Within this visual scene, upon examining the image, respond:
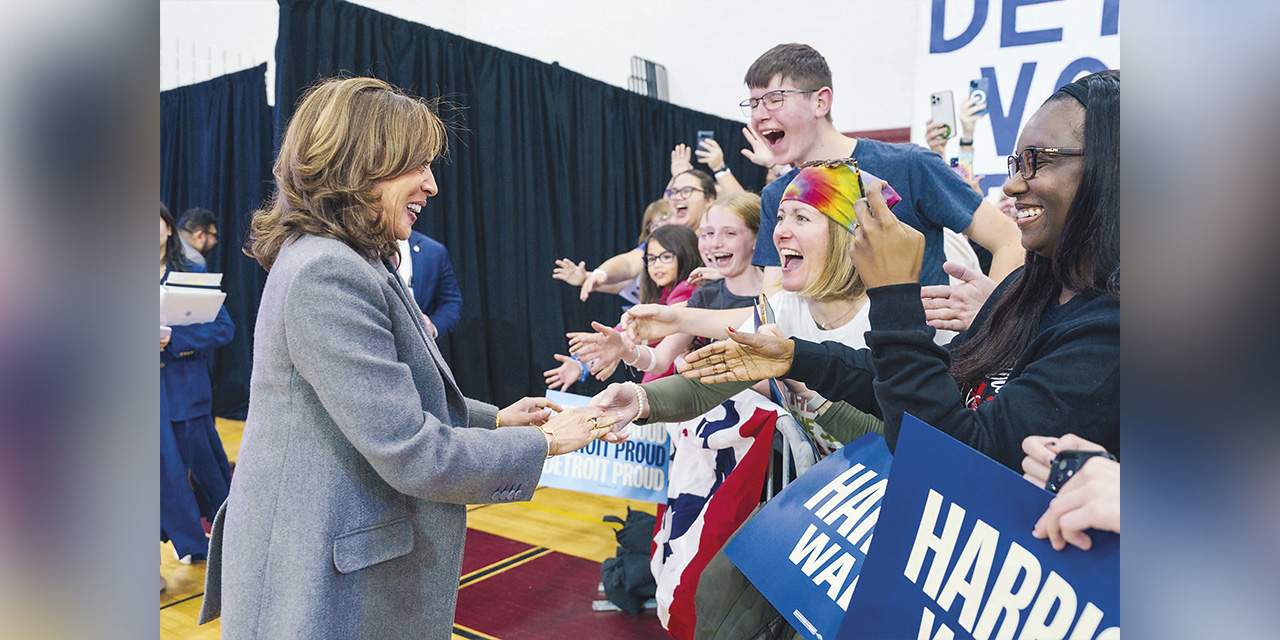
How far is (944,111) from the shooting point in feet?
14.2

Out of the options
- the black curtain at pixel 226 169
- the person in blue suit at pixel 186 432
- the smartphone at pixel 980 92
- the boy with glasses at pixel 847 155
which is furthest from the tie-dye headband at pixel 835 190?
the black curtain at pixel 226 169

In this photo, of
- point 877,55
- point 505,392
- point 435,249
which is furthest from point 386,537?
point 877,55

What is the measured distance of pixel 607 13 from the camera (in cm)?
995

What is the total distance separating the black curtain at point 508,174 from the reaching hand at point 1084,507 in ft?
16.1

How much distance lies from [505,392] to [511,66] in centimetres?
276

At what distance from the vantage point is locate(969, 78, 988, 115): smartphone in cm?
491

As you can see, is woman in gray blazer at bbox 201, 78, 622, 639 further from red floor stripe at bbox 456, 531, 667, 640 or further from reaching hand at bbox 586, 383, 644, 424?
red floor stripe at bbox 456, 531, 667, 640

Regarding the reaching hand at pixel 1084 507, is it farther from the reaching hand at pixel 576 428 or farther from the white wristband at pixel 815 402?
the white wristband at pixel 815 402

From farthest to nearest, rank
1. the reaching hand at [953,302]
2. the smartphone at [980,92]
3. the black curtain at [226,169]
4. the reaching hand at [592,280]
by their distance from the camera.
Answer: the black curtain at [226,169] → the smartphone at [980,92] → the reaching hand at [592,280] → the reaching hand at [953,302]

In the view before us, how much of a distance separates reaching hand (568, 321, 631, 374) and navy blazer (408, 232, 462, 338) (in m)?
2.19

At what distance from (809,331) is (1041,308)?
0.89 meters

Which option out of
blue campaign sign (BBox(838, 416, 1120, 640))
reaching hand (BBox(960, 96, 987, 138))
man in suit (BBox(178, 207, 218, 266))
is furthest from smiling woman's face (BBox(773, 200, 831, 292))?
man in suit (BBox(178, 207, 218, 266))

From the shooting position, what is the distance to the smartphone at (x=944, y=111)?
4.20m
